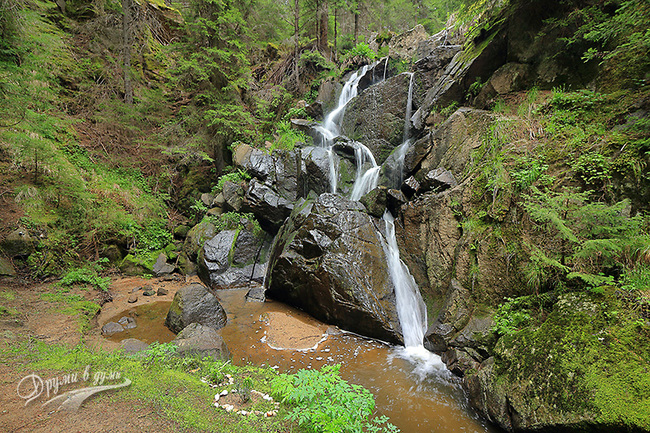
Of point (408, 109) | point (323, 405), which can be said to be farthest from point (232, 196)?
point (323, 405)

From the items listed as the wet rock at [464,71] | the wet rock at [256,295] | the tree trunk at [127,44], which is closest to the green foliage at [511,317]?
the wet rock at [256,295]

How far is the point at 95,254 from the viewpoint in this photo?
27.9 feet

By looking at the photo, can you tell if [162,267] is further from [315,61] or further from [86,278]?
[315,61]

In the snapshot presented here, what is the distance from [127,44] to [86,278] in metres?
11.0

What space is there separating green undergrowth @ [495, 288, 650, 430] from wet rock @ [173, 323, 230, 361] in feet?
15.5

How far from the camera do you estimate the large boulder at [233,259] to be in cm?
915

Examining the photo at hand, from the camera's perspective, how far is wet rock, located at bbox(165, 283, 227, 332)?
622 cm

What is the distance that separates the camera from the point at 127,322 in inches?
251

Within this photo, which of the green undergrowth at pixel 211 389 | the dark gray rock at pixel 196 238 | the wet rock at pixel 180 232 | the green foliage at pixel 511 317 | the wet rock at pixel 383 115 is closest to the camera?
the green undergrowth at pixel 211 389

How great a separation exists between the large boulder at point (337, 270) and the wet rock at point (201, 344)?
2.62 m

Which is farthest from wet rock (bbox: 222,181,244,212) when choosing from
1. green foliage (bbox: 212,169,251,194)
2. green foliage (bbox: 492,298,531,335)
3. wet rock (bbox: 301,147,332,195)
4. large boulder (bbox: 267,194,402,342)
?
green foliage (bbox: 492,298,531,335)

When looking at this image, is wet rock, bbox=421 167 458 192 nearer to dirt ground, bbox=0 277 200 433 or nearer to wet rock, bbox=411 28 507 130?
wet rock, bbox=411 28 507 130

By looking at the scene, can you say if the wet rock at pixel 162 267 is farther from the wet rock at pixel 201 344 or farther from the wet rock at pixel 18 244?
the wet rock at pixel 201 344

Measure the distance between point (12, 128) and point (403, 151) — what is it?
1160cm
